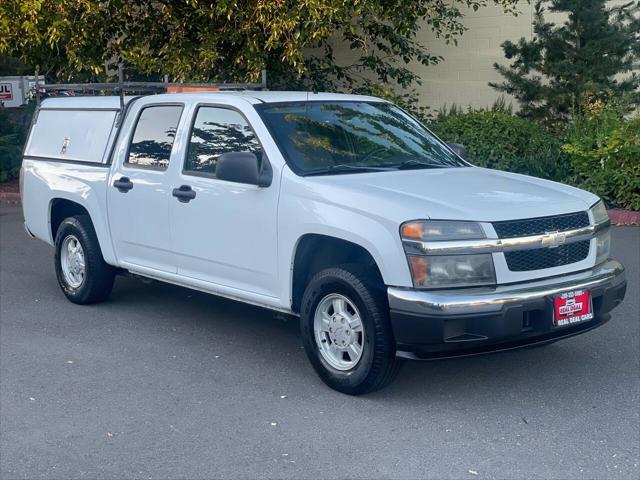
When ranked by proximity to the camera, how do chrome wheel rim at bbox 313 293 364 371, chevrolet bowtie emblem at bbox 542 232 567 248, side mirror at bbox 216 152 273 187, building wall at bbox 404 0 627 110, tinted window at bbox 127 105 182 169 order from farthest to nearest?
building wall at bbox 404 0 627 110 → tinted window at bbox 127 105 182 169 → side mirror at bbox 216 152 273 187 → chrome wheel rim at bbox 313 293 364 371 → chevrolet bowtie emblem at bbox 542 232 567 248

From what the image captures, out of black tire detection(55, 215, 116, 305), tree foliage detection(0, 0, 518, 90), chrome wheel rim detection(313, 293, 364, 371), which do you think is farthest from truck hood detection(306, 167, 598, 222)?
tree foliage detection(0, 0, 518, 90)

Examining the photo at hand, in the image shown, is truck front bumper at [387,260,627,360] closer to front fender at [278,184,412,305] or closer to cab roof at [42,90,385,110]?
front fender at [278,184,412,305]

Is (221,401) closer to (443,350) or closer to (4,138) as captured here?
(443,350)

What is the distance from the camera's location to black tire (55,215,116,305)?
27.7 feet

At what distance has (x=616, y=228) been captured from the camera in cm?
1203

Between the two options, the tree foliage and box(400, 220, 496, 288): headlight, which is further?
the tree foliage

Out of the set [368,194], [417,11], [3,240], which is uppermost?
[417,11]

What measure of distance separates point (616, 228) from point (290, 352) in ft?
20.2

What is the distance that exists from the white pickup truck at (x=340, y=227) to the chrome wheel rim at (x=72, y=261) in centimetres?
9

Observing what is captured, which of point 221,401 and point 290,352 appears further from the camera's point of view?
point 290,352

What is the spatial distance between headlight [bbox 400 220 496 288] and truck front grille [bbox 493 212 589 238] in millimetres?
162

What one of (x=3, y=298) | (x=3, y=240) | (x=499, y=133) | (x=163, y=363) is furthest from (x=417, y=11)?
(x=163, y=363)

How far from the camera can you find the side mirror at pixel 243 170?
654cm

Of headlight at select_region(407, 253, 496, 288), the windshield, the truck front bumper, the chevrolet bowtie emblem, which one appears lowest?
the truck front bumper
